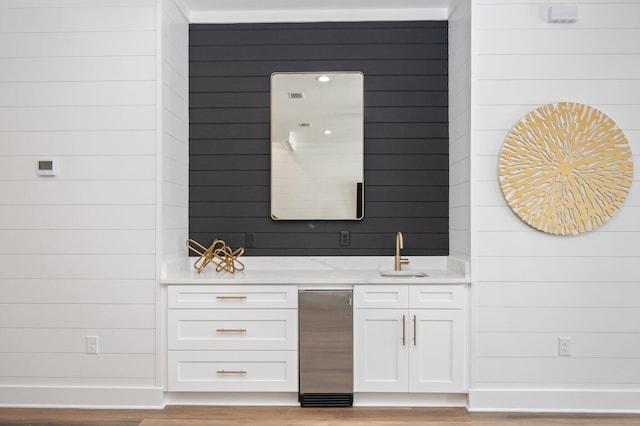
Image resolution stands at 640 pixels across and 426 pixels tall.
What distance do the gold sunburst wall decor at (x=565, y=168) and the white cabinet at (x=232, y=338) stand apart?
1.59 meters

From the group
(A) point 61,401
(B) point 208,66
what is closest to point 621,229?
(B) point 208,66

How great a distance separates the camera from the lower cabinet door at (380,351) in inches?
135

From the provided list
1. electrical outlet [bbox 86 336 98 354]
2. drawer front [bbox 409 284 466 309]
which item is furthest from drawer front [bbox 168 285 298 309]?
drawer front [bbox 409 284 466 309]

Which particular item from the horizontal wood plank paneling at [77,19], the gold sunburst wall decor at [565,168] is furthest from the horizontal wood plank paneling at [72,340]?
the gold sunburst wall decor at [565,168]

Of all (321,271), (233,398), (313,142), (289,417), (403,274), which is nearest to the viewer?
(289,417)

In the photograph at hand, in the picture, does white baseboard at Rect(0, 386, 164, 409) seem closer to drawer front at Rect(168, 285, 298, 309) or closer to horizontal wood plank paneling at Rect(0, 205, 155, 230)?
drawer front at Rect(168, 285, 298, 309)

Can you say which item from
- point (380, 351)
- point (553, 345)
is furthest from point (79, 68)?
point (553, 345)

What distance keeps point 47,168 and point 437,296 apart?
2.65 meters

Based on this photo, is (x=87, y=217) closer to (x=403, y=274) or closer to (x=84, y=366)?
(x=84, y=366)

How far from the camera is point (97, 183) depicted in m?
3.49

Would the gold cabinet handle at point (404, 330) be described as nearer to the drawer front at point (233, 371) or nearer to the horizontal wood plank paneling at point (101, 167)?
the drawer front at point (233, 371)

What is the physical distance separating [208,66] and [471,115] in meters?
1.99

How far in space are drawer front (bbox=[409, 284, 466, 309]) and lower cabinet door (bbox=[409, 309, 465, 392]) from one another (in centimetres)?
4

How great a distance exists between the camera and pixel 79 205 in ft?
11.5
